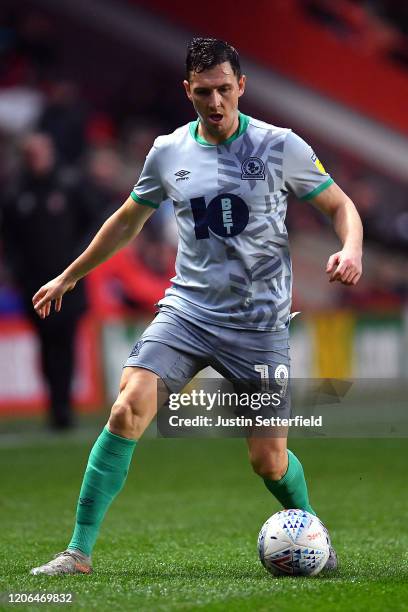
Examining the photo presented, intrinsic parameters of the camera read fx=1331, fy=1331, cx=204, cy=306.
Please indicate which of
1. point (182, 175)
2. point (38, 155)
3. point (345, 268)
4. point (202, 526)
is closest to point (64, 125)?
point (38, 155)

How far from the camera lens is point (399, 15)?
2181cm

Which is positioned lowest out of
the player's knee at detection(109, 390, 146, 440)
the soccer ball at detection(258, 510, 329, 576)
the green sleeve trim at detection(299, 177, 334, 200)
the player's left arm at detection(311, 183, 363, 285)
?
the soccer ball at detection(258, 510, 329, 576)

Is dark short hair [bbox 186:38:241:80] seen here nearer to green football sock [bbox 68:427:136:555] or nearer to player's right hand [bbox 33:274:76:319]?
player's right hand [bbox 33:274:76:319]

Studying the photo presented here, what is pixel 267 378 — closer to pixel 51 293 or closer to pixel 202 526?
pixel 51 293

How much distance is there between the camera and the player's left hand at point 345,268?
200 inches

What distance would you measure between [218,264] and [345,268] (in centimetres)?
68

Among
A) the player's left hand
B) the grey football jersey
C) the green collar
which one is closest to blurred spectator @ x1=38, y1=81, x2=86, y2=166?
the green collar

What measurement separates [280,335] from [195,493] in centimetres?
341

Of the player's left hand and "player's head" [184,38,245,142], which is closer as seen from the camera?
the player's left hand

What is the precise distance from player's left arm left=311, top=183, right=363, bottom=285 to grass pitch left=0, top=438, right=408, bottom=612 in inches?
47.7

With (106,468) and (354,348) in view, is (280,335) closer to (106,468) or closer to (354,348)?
(106,468)

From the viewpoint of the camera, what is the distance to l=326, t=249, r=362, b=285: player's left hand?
16.7 feet

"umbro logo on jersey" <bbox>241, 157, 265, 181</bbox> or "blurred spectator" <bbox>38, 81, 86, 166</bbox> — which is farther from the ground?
"umbro logo on jersey" <bbox>241, 157, 265, 181</bbox>

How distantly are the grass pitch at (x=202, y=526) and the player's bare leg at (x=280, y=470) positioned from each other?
→ 329 millimetres
